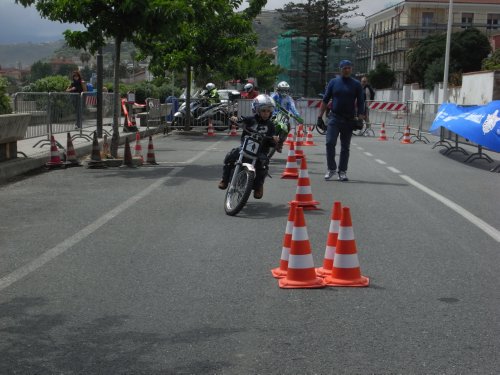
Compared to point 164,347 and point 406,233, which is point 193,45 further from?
point 164,347

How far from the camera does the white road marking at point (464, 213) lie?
8820 mm

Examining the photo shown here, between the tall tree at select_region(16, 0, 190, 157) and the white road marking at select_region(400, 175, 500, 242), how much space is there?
6.01 m

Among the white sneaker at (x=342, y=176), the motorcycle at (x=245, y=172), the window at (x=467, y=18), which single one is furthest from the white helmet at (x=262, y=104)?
the window at (x=467, y=18)

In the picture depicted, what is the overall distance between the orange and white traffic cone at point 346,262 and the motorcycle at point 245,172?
325cm

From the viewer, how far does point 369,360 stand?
4500 millimetres

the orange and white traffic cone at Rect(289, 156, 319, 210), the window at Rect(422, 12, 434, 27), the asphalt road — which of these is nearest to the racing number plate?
the orange and white traffic cone at Rect(289, 156, 319, 210)

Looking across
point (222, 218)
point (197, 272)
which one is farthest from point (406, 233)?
point (197, 272)

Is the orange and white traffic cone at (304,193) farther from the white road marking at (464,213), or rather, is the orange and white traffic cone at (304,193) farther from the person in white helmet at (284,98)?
the person in white helmet at (284,98)

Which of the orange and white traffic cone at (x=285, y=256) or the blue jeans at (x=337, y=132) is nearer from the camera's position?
the orange and white traffic cone at (x=285, y=256)

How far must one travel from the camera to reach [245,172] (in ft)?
31.9

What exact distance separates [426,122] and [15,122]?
800 inches

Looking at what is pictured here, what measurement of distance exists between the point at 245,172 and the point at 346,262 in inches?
143

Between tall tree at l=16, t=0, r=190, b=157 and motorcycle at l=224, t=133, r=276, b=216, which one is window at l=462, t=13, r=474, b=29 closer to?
tall tree at l=16, t=0, r=190, b=157

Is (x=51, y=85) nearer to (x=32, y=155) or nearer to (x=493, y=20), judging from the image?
(x=32, y=155)
